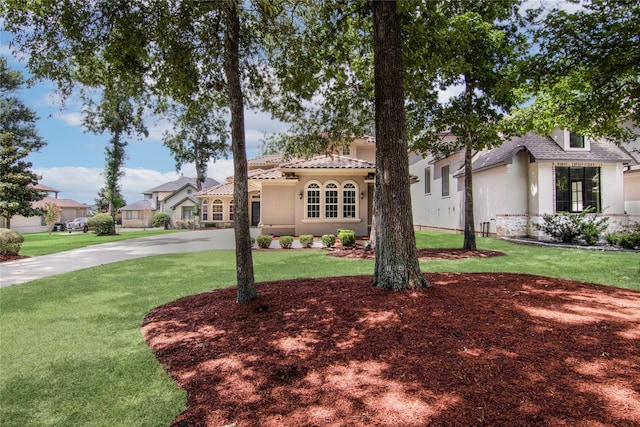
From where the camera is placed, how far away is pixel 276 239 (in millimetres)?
18578

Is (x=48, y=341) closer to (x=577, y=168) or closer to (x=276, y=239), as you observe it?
(x=276, y=239)

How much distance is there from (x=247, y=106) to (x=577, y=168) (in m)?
15.8

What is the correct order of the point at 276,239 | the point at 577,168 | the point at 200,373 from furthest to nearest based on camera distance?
the point at 276,239
the point at 577,168
the point at 200,373

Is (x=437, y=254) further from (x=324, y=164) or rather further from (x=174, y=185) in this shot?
(x=174, y=185)

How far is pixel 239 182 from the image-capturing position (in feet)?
18.3

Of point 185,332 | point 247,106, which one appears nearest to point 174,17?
point 247,106

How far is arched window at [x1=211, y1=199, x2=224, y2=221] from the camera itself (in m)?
34.0

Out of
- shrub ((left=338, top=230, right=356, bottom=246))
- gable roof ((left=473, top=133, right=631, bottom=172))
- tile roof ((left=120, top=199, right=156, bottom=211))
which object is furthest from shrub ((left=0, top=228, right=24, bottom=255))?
tile roof ((left=120, top=199, right=156, bottom=211))

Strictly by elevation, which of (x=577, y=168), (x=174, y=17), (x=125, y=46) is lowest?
(x=577, y=168)

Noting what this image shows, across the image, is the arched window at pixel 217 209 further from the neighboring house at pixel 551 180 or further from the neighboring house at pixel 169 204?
the neighboring house at pixel 551 180

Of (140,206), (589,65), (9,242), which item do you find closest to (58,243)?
(9,242)

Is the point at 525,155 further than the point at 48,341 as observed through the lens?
Yes

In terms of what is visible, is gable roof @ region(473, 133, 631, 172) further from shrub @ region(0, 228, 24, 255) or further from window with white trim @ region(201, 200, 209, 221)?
window with white trim @ region(201, 200, 209, 221)

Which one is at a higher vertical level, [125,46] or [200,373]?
[125,46]
